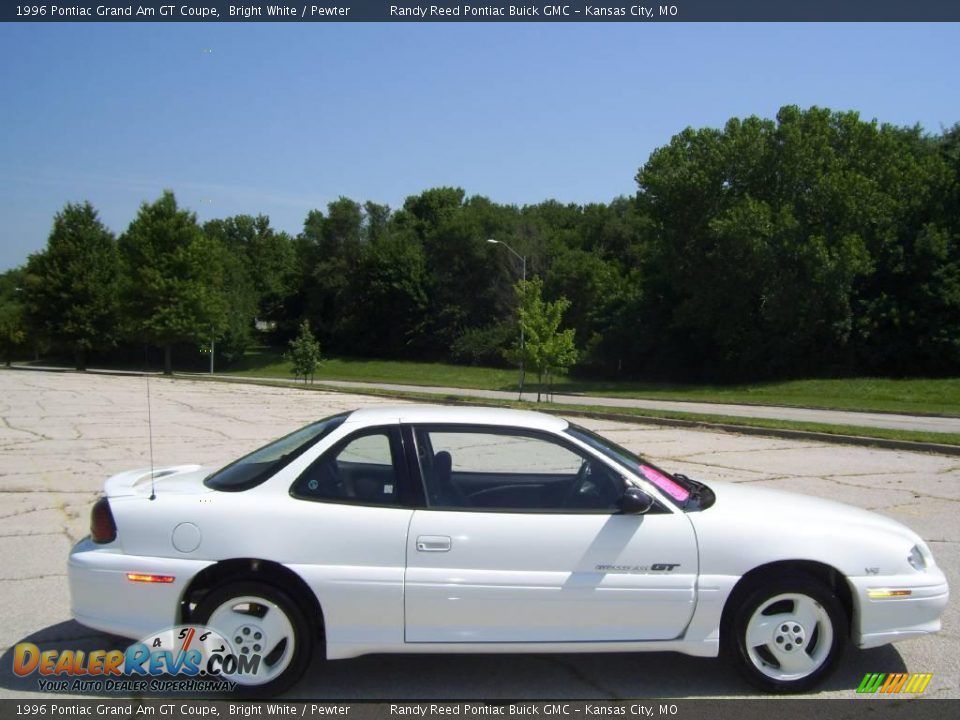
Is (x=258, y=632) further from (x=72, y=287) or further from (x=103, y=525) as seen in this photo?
(x=72, y=287)

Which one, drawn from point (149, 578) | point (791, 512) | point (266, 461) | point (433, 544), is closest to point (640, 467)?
point (791, 512)

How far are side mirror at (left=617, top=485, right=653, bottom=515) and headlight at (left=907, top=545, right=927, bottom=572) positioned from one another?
4.95 ft

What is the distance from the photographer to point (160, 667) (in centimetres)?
439

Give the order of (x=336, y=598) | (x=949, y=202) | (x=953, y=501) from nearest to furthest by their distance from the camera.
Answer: (x=336, y=598)
(x=953, y=501)
(x=949, y=202)

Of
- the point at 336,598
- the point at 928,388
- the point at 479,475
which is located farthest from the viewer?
the point at 928,388

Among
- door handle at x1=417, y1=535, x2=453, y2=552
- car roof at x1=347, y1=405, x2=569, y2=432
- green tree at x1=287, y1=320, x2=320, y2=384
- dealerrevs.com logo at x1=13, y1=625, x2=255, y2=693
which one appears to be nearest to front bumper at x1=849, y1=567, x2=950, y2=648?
car roof at x1=347, y1=405, x2=569, y2=432

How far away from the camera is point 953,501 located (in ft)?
33.1

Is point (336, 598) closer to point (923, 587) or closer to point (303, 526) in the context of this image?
point (303, 526)

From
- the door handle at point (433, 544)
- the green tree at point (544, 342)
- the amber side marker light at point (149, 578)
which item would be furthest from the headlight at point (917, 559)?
the green tree at point (544, 342)

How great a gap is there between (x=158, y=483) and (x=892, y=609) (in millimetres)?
4157

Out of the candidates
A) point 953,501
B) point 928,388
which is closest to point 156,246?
point 928,388

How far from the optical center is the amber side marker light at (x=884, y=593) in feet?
14.6

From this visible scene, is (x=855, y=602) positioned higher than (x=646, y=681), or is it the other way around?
(x=855, y=602)

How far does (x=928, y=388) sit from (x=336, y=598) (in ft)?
128
